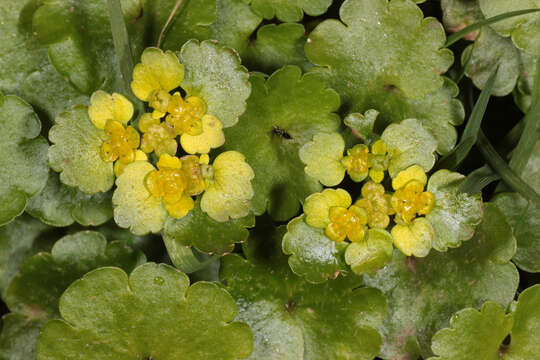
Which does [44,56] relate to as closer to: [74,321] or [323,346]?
[74,321]

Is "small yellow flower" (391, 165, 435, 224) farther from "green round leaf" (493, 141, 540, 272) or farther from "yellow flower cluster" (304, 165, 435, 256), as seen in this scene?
"green round leaf" (493, 141, 540, 272)

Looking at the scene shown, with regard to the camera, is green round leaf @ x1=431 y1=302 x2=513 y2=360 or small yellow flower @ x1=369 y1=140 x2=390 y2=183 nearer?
small yellow flower @ x1=369 y1=140 x2=390 y2=183

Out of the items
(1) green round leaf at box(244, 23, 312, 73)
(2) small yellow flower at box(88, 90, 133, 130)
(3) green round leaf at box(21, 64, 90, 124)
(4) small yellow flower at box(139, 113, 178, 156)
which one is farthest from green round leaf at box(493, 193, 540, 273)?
(3) green round leaf at box(21, 64, 90, 124)

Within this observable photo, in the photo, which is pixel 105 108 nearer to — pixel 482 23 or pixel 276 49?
pixel 276 49

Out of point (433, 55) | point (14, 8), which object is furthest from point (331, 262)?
point (14, 8)

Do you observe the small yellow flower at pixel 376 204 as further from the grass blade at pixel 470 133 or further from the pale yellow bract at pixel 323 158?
the grass blade at pixel 470 133
